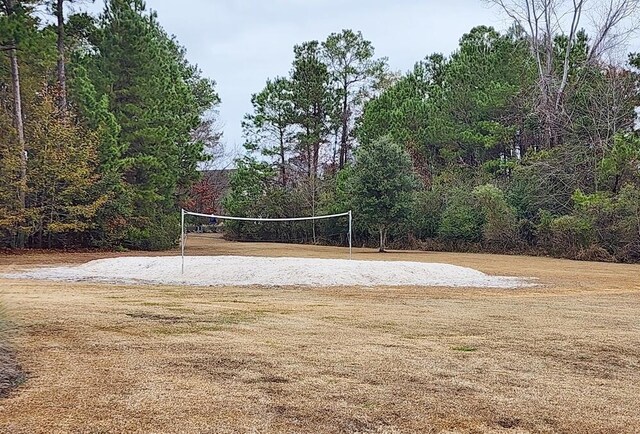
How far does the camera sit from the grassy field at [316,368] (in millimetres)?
3266

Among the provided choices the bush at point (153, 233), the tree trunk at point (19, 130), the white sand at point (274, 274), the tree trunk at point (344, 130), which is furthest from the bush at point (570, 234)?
the tree trunk at point (19, 130)

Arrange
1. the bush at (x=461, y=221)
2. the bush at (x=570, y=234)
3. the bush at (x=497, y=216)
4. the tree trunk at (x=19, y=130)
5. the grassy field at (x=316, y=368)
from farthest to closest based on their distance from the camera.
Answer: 1. the bush at (x=461, y=221)
2. the bush at (x=497, y=216)
3. the bush at (x=570, y=234)
4. the tree trunk at (x=19, y=130)
5. the grassy field at (x=316, y=368)

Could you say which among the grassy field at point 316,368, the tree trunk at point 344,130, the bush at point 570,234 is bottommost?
the grassy field at point 316,368

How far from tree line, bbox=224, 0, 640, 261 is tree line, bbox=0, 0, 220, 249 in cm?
841

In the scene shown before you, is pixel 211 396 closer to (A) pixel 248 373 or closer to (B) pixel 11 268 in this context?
(A) pixel 248 373

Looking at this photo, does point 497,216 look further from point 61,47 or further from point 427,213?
point 61,47

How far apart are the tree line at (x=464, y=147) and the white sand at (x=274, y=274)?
35.0ft

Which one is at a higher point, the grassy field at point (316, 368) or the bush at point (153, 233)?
the bush at point (153, 233)

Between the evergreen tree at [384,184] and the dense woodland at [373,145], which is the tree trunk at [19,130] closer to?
the dense woodland at [373,145]

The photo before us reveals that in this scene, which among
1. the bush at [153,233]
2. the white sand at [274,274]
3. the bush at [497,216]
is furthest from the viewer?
the bush at [497,216]

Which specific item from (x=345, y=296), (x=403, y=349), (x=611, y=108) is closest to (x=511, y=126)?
(x=611, y=108)

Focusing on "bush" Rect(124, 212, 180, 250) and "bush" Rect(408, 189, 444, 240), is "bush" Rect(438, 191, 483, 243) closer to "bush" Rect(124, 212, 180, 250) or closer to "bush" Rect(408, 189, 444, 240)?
"bush" Rect(408, 189, 444, 240)

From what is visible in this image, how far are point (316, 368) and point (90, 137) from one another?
786 inches

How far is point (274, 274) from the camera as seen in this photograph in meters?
13.1
